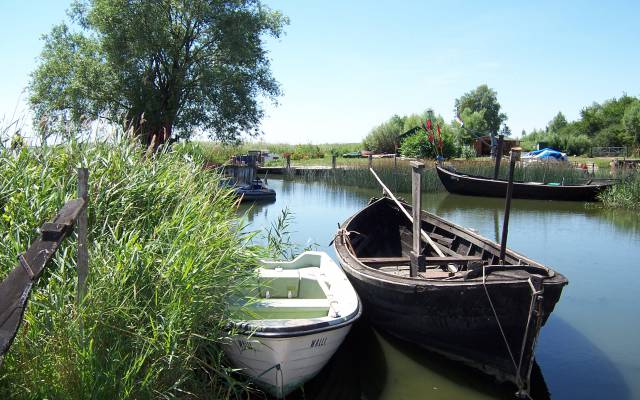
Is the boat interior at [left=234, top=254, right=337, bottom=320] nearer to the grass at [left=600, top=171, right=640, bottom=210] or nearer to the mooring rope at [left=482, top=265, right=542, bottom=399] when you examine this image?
the mooring rope at [left=482, top=265, right=542, bottom=399]

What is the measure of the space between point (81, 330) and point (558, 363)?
5469mm

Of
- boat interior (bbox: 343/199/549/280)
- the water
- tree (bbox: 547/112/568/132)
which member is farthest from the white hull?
tree (bbox: 547/112/568/132)

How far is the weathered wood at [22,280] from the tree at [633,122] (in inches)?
2289

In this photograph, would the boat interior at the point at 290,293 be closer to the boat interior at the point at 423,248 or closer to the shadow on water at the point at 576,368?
the boat interior at the point at 423,248

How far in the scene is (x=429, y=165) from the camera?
2812 centimetres

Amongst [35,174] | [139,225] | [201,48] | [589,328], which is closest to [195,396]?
[139,225]

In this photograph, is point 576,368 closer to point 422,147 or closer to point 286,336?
point 286,336

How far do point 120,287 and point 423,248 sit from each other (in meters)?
5.88

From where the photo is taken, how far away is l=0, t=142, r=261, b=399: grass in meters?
3.04

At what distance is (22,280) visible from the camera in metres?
2.15

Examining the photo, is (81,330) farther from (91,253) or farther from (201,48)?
(201,48)

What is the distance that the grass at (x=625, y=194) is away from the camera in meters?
19.4

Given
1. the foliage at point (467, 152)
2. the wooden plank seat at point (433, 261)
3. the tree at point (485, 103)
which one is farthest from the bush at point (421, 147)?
the tree at point (485, 103)

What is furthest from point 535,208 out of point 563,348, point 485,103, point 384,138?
point 485,103
